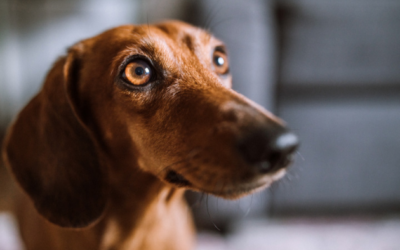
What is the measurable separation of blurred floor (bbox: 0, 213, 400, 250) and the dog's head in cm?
105

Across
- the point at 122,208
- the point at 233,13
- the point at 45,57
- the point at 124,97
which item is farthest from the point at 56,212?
the point at 45,57

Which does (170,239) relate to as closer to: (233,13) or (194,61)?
(194,61)

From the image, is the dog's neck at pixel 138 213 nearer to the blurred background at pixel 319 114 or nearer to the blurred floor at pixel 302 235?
the blurred background at pixel 319 114

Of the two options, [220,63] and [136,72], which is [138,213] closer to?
[136,72]

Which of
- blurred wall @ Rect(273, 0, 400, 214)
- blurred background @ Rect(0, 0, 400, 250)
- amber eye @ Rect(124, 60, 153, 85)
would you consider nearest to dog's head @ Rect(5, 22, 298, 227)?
amber eye @ Rect(124, 60, 153, 85)

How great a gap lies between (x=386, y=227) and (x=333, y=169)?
1.66 ft

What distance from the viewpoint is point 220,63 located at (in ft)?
3.74

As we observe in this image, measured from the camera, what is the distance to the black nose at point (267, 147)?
0.63 meters

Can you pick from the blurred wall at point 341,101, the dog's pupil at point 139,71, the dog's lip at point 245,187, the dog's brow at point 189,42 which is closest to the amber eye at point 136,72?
the dog's pupil at point 139,71

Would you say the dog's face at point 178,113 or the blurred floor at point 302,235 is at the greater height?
the dog's face at point 178,113

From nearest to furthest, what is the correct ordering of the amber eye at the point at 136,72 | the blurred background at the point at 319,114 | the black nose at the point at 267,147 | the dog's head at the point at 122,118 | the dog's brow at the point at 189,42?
the black nose at the point at 267,147, the dog's head at the point at 122,118, the amber eye at the point at 136,72, the dog's brow at the point at 189,42, the blurred background at the point at 319,114

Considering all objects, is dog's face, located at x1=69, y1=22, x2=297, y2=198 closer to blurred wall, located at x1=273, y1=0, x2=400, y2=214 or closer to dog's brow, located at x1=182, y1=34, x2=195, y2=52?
dog's brow, located at x1=182, y1=34, x2=195, y2=52

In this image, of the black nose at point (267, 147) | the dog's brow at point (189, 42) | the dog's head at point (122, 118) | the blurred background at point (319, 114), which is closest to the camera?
the black nose at point (267, 147)

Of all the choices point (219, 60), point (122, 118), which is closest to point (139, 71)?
point (122, 118)
